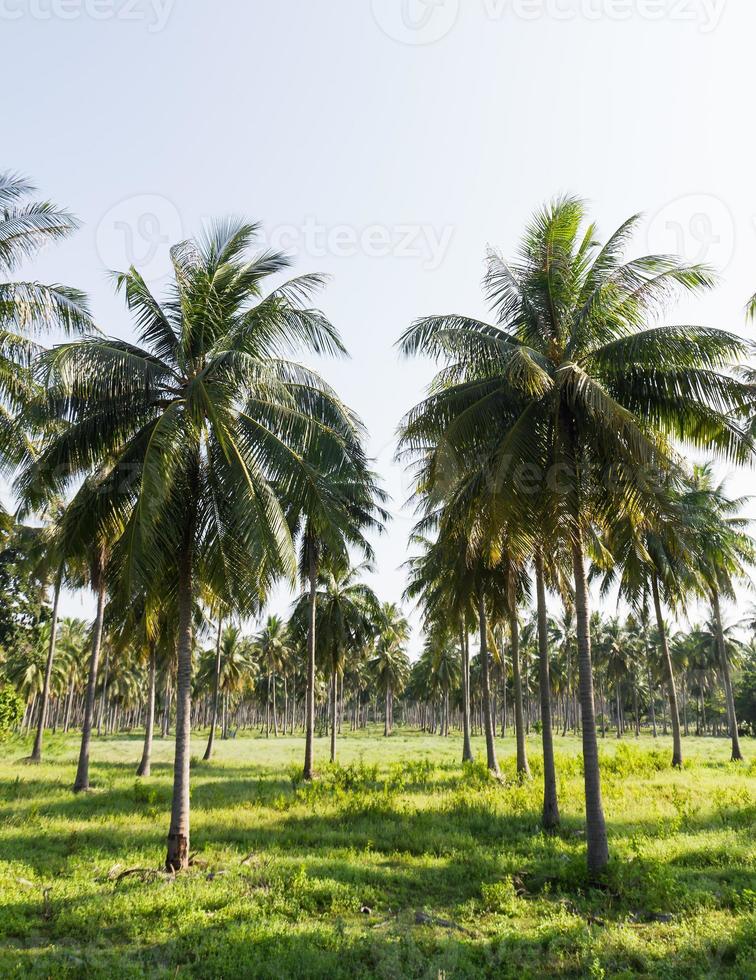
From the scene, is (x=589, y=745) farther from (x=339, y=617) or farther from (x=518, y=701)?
(x=339, y=617)

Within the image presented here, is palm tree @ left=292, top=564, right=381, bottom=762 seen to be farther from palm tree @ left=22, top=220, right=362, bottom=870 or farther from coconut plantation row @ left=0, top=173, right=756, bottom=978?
palm tree @ left=22, top=220, right=362, bottom=870

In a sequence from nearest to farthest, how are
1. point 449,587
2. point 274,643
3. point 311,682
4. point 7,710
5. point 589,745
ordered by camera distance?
point 589,745
point 449,587
point 311,682
point 7,710
point 274,643

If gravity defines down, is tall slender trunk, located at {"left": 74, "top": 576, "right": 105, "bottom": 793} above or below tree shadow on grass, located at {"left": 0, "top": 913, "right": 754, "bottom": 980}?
above

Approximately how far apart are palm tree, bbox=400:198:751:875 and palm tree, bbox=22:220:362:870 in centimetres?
265

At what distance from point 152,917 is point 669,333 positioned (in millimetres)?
13633

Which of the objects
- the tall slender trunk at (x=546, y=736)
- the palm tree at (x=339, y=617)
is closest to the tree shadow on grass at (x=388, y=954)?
the tall slender trunk at (x=546, y=736)

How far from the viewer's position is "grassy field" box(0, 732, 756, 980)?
8.60 metres

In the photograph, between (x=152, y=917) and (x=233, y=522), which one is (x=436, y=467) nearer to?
(x=233, y=522)

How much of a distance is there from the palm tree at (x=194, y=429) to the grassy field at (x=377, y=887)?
2292mm

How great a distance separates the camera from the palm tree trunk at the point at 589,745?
12.6 m

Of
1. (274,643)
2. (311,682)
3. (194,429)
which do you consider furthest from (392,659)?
(194,429)

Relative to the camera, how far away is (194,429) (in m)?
13.0

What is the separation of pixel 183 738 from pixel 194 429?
247 inches

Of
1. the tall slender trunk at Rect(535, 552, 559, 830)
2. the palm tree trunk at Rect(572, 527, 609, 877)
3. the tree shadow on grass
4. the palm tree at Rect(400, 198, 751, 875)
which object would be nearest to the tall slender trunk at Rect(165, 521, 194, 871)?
the tree shadow on grass
